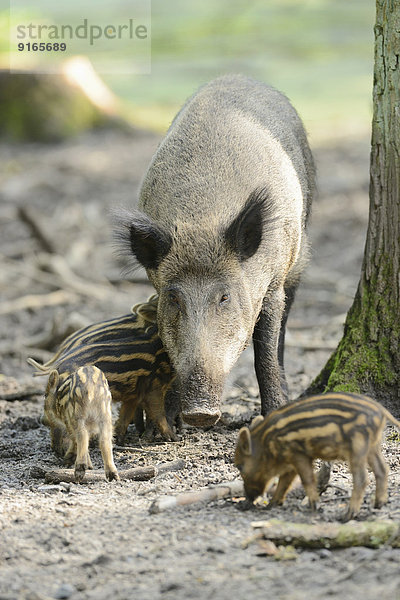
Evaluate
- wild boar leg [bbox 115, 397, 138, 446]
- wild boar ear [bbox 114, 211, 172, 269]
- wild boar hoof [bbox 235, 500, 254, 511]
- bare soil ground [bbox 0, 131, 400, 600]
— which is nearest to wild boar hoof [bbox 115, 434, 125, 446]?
wild boar leg [bbox 115, 397, 138, 446]

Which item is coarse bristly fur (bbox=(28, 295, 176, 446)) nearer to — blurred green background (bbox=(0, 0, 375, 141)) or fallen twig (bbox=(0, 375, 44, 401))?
fallen twig (bbox=(0, 375, 44, 401))

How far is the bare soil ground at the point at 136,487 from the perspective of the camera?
314 centimetres

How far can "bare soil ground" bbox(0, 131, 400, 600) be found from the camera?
10.3ft

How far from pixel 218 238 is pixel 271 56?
74.4 ft

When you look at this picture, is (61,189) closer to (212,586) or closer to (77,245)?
(77,245)

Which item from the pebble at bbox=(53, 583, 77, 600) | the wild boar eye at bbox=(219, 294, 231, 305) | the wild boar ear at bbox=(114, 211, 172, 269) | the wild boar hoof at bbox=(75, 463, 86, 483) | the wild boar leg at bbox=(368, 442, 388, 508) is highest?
the wild boar ear at bbox=(114, 211, 172, 269)

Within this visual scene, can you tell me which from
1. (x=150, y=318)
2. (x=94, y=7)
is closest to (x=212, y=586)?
(x=150, y=318)

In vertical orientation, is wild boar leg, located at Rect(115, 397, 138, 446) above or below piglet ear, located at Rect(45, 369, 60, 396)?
below

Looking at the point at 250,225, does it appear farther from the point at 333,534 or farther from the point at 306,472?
the point at 333,534

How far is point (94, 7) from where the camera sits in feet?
104

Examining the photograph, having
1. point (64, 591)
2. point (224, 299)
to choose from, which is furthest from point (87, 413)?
point (64, 591)

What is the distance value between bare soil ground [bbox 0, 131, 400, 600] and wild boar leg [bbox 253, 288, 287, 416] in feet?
1.00

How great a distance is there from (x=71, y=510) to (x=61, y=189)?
9.68 metres

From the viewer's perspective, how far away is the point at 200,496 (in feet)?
12.8
